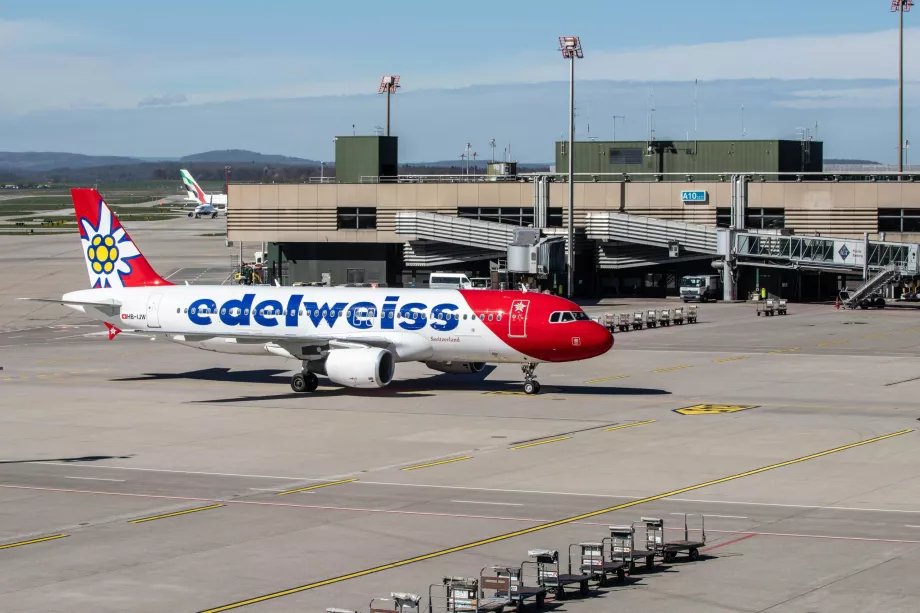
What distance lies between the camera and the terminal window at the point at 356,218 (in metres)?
114

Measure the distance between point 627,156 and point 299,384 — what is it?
74.9 metres

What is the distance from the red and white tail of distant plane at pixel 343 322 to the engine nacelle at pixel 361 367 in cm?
4

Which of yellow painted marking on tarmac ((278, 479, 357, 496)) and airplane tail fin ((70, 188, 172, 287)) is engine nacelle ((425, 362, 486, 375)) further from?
yellow painted marking on tarmac ((278, 479, 357, 496))

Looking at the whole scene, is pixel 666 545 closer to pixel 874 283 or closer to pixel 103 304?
pixel 103 304

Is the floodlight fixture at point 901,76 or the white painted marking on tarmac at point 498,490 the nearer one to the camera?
the white painted marking on tarmac at point 498,490

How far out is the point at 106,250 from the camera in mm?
65125

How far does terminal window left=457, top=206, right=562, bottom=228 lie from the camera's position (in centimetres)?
11256

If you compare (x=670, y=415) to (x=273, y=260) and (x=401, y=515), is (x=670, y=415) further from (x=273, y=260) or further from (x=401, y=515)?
(x=273, y=260)

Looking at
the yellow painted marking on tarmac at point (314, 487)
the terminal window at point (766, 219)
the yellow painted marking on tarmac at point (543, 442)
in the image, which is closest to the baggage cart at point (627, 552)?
the yellow painted marking on tarmac at point (314, 487)

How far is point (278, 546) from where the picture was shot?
30219mm

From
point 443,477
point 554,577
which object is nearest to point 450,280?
point 443,477

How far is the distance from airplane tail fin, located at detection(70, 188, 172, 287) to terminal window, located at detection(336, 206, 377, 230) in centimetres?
4900

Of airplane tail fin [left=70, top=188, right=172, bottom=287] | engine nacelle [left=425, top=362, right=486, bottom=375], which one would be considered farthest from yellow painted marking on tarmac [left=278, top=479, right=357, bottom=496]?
airplane tail fin [left=70, top=188, right=172, bottom=287]

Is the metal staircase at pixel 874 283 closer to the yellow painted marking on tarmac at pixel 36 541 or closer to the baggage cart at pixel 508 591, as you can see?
the yellow painted marking on tarmac at pixel 36 541
